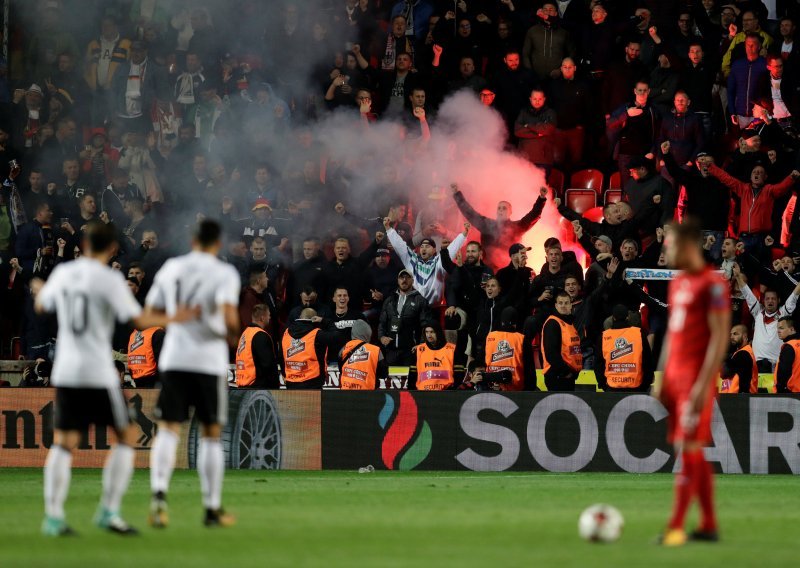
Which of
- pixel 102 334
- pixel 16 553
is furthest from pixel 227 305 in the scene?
pixel 16 553

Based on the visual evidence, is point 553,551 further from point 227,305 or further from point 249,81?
point 249,81

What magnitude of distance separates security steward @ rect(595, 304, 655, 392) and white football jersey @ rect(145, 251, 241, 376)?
8514 millimetres

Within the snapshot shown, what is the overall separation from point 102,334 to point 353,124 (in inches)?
531

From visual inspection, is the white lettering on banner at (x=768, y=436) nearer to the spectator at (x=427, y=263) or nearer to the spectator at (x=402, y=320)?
the spectator at (x=402, y=320)

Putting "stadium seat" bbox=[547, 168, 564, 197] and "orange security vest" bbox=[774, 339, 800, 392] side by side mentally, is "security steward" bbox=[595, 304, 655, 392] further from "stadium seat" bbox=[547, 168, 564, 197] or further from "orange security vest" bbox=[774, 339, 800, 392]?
"stadium seat" bbox=[547, 168, 564, 197]

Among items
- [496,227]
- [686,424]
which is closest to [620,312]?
[496,227]

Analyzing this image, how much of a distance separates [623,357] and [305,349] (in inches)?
162

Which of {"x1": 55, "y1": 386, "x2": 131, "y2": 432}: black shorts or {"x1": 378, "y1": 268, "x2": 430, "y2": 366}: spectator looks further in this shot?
{"x1": 378, "y1": 268, "x2": 430, "y2": 366}: spectator

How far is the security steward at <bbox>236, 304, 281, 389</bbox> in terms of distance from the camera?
17.4m

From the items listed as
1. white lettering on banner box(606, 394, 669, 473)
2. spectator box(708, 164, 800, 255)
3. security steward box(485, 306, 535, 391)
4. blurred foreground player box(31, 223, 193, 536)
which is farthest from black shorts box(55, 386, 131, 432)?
spectator box(708, 164, 800, 255)

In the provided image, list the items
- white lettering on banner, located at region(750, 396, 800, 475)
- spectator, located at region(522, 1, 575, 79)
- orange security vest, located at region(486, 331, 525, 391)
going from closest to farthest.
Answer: white lettering on banner, located at region(750, 396, 800, 475)
orange security vest, located at region(486, 331, 525, 391)
spectator, located at region(522, 1, 575, 79)

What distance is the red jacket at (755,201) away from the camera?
19.4 metres

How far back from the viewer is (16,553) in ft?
25.8

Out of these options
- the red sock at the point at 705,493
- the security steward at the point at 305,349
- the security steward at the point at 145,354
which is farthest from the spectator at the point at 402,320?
the red sock at the point at 705,493
